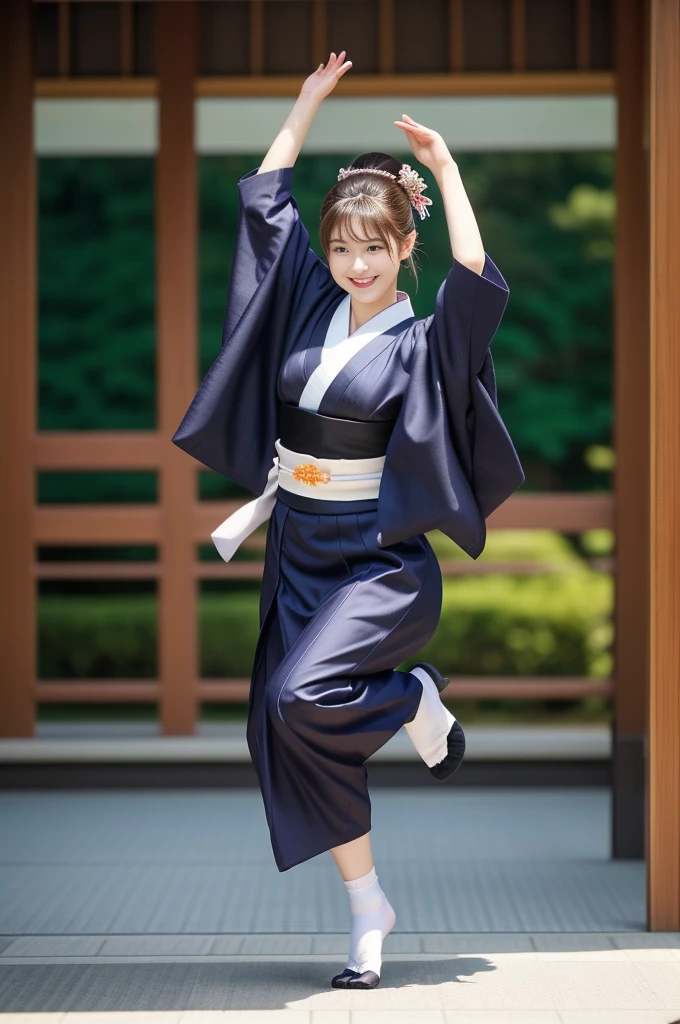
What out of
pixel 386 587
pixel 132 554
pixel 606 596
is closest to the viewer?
pixel 386 587

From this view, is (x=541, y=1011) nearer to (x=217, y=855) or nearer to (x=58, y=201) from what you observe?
(x=217, y=855)

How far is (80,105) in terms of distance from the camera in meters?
5.09

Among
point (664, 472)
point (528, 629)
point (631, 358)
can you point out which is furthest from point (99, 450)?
point (528, 629)

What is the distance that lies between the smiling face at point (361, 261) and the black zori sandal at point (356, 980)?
1.44 m

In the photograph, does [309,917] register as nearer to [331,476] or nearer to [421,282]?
[331,476]

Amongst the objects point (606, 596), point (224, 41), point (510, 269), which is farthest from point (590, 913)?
point (510, 269)

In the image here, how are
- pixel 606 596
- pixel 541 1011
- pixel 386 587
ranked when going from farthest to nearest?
pixel 606 596 < pixel 386 587 < pixel 541 1011

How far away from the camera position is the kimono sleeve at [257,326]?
312 centimetres

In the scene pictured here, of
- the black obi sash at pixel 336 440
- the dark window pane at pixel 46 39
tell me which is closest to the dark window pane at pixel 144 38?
the dark window pane at pixel 46 39

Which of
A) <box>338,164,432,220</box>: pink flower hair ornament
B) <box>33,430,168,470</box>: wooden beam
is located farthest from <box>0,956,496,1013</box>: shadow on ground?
<box>33,430,168,470</box>: wooden beam

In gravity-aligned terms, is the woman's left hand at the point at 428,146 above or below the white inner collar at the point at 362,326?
above

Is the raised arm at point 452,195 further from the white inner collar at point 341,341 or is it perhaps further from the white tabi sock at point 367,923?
the white tabi sock at point 367,923

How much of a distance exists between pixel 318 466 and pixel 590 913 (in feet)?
4.65

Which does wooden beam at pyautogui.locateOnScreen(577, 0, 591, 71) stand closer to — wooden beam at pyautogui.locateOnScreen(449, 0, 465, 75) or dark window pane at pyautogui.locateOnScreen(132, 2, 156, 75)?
wooden beam at pyautogui.locateOnScreen(449, 0, 465, 75)
